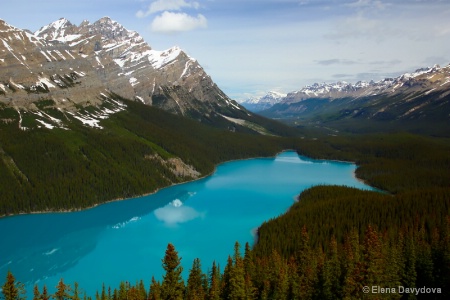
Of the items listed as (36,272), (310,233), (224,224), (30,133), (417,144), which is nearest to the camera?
(36,272)

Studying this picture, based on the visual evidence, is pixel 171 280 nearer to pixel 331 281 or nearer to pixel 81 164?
pixel 331 281

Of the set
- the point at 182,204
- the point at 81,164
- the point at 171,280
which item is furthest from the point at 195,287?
the point at 81,164

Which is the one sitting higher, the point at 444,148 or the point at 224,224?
the point at 444,148

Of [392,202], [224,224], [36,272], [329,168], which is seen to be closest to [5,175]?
[36,272]

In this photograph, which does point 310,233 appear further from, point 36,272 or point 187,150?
point 187,150

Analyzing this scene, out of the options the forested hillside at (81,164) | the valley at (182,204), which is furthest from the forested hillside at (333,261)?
the forested hillside at (81,164)

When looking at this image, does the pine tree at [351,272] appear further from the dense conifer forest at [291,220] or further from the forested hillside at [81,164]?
the forested hillside at [81,164]
